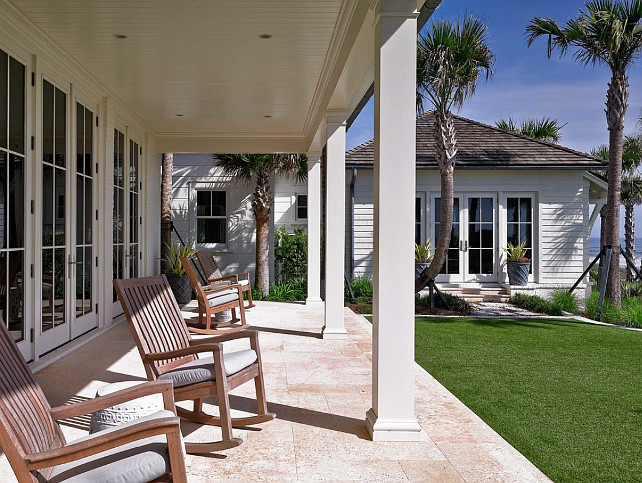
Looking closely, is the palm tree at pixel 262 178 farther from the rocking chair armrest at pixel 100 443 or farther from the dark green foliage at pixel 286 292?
the rocking chair armrest at pixel 100 443

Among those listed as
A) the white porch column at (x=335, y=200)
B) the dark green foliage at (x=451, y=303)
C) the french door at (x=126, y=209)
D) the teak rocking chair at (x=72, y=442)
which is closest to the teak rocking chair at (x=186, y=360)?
the teak rocking chair at (x=72, y=442)

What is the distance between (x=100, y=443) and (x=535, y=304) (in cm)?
1013

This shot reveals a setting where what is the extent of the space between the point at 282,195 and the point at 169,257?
3.11 meters

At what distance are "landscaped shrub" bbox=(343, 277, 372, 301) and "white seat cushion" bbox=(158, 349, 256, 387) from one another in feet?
25.4

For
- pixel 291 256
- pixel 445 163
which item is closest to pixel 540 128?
pixel 445 163

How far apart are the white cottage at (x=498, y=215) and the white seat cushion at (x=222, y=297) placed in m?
5.10

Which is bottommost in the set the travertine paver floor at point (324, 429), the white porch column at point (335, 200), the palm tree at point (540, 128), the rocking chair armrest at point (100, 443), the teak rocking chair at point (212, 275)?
the travertine paver floor at point (324, 429)

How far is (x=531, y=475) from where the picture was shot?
3.14 m

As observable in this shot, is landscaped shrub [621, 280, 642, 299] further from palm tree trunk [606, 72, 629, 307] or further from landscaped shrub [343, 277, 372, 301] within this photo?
landscaped shrub [343, 277, 372, 301]

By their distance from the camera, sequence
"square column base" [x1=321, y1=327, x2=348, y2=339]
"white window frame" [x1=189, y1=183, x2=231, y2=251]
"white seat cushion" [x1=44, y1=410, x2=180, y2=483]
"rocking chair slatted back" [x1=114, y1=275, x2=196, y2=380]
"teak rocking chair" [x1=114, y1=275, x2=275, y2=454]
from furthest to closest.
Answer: "white window frame" [x1=189, y1=183, x2=231, y2=251] → "square column base" [x1=321, y1=327, x2=348, y2=339] → "rocking chair slatted back" [x1=114, y1=275, x2=196, y2=380] → "teak rocking chair" [x1=114, y1=275, x2=275, y2=454] → "white seat cushion" [x1=44, y1=410, x2=180, y2=483]

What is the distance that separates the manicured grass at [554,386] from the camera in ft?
11.7

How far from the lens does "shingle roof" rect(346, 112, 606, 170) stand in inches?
509

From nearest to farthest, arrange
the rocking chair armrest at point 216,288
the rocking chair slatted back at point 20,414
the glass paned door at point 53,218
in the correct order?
the rocking chair slatted back at point 20,414 → the glass paned door at point 53,218 → the rocking chair armrest at point 216,288

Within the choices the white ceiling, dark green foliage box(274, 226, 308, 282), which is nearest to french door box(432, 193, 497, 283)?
dark green foliage box(274, 226, 308, 282)
